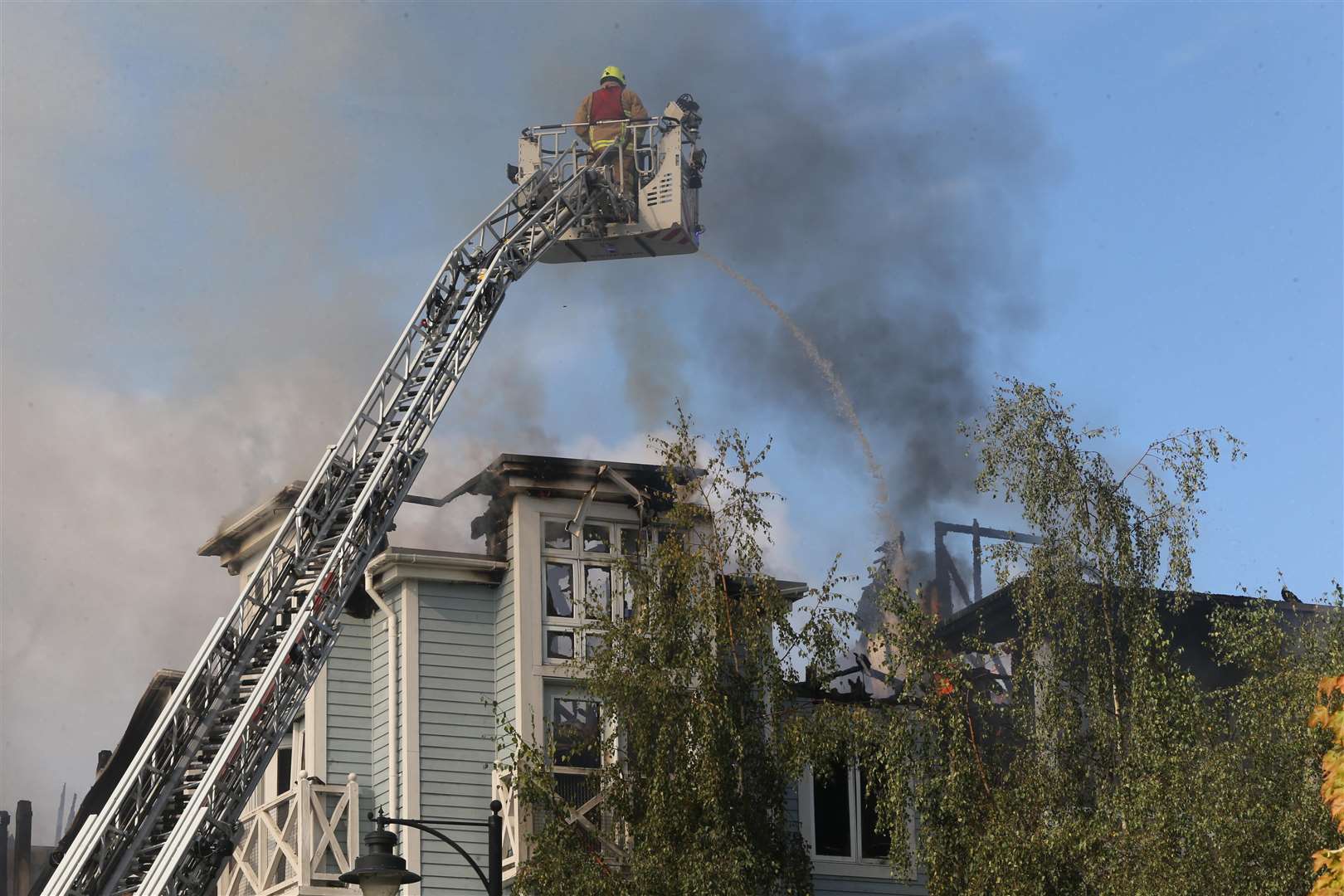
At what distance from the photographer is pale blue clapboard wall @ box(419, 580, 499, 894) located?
26125mm

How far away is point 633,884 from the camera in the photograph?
23.2 m

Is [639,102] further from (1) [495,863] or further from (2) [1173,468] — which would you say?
(1) [495,863]

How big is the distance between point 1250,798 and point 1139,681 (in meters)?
2.39

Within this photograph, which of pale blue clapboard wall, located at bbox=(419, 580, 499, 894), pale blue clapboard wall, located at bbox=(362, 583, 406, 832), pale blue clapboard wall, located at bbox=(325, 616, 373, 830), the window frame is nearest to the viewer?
pale blue clapboard wall, located at bbox=(419, 580, 499, 894)

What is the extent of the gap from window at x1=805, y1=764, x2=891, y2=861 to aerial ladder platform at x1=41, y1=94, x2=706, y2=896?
7952 mm

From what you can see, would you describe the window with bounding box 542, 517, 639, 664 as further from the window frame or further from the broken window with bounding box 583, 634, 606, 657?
the window frame

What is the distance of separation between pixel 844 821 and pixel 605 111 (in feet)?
34.6

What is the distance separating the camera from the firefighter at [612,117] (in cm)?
2638

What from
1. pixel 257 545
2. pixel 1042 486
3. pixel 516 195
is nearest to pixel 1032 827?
pixel 1042 486

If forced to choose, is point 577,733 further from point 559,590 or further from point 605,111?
point 605,111

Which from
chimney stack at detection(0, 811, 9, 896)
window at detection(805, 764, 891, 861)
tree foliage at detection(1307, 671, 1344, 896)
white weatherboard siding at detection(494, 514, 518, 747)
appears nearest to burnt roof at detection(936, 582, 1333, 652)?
window at detection(805, 764, 891, 861)

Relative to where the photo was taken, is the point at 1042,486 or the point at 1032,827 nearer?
the point at 1032,827

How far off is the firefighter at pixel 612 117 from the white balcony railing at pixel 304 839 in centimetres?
890

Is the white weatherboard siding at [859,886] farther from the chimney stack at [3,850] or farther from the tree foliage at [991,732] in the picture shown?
the chimney stack at [3,850]
